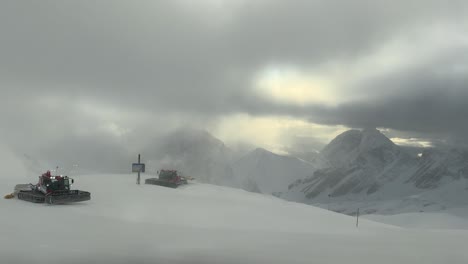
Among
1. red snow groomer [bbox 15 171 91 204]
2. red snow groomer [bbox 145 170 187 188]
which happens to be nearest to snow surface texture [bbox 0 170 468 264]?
red snow groomer [bbox 15 171 91 204]

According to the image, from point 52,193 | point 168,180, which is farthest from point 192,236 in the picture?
point 168,180

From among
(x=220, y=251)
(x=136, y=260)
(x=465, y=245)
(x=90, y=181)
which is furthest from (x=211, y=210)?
(x=90, y=181)

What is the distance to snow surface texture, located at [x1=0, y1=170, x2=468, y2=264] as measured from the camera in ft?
52.5

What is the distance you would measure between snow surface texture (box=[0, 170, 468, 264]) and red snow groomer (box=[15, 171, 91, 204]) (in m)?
0.71

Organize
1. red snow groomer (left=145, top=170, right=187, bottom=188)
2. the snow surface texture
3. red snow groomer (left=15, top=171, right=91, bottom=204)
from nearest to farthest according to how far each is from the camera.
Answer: the snow surface texture, red snow groomer (left=15, top=171, right=91, bottom=204), red snow groomer (left=145, top=170, right=187, bottom=188)

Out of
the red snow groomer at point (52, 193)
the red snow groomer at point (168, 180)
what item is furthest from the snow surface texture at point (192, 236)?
the red snow groomer at point (168, 180)

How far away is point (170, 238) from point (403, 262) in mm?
10493

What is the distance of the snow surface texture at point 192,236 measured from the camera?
16.0m

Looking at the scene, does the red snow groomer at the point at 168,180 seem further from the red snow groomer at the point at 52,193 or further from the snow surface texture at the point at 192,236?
the red snow groomer at the point at 52,193

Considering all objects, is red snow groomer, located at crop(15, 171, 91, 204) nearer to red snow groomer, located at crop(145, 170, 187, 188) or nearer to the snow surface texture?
the snow surface texture

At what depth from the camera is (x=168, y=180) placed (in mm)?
43594

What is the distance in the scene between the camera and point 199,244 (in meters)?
18.1

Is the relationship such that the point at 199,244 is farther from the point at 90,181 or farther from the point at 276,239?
the point at 90,181

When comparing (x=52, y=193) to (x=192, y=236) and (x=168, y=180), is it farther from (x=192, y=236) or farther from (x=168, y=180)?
(x=168, y=180)
